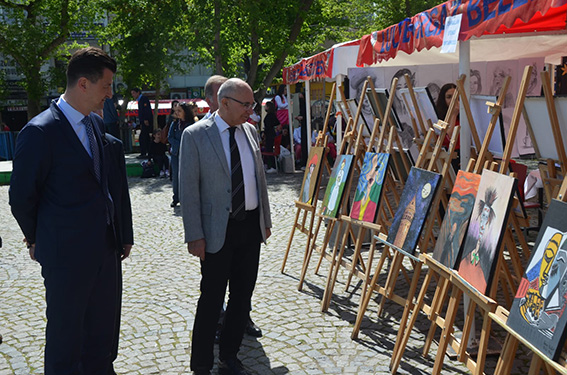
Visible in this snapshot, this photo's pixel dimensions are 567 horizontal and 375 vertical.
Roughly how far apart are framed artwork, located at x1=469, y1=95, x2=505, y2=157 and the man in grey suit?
1.64 metres

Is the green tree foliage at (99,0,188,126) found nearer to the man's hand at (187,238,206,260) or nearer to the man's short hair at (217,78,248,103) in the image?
the man's short hair at (217,78,248,103)

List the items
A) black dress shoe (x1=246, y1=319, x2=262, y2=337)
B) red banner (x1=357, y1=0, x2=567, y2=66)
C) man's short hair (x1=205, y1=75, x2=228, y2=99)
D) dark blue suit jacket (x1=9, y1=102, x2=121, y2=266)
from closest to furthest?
1. dark blue suit jacket (x1=9, y1=102, x2=121, y2=266)
2. red banner (x1=357, y1=0, x2=567, y2=66)
3. man's short hair (x1=205, y1=75, x2=228, y2=99)
4. black dress shoe (x1=246, y1=319, x2=262, y2=337)

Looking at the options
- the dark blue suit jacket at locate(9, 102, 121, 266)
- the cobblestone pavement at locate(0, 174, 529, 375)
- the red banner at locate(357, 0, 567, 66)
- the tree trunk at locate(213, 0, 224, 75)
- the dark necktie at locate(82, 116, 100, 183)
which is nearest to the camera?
the dark blue suit jacket at locate(9, 102, 121, 266)

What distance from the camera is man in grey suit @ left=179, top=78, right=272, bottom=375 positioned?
4121 millimetres

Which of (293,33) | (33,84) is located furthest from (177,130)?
(33,84)

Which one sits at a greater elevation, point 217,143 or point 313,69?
point 313,69

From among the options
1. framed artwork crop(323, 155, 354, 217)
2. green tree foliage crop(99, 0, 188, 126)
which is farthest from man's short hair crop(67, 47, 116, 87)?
green tree foliage crop(99, 0, 188, 126)

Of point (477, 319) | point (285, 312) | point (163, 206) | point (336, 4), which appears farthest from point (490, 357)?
point (336, 4)

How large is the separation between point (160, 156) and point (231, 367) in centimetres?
1331

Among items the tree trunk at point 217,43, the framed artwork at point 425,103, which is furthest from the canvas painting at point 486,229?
the tree trunk at point 217,43

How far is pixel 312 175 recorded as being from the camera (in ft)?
22.6

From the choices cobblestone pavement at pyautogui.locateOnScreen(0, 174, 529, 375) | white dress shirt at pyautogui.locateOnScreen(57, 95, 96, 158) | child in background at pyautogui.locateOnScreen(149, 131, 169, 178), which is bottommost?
child in background at pyautogui.locateOnScreen(149, 131, 169, 178)

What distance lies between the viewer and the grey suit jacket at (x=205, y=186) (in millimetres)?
4109

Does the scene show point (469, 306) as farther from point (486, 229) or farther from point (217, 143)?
point (217, 143)
